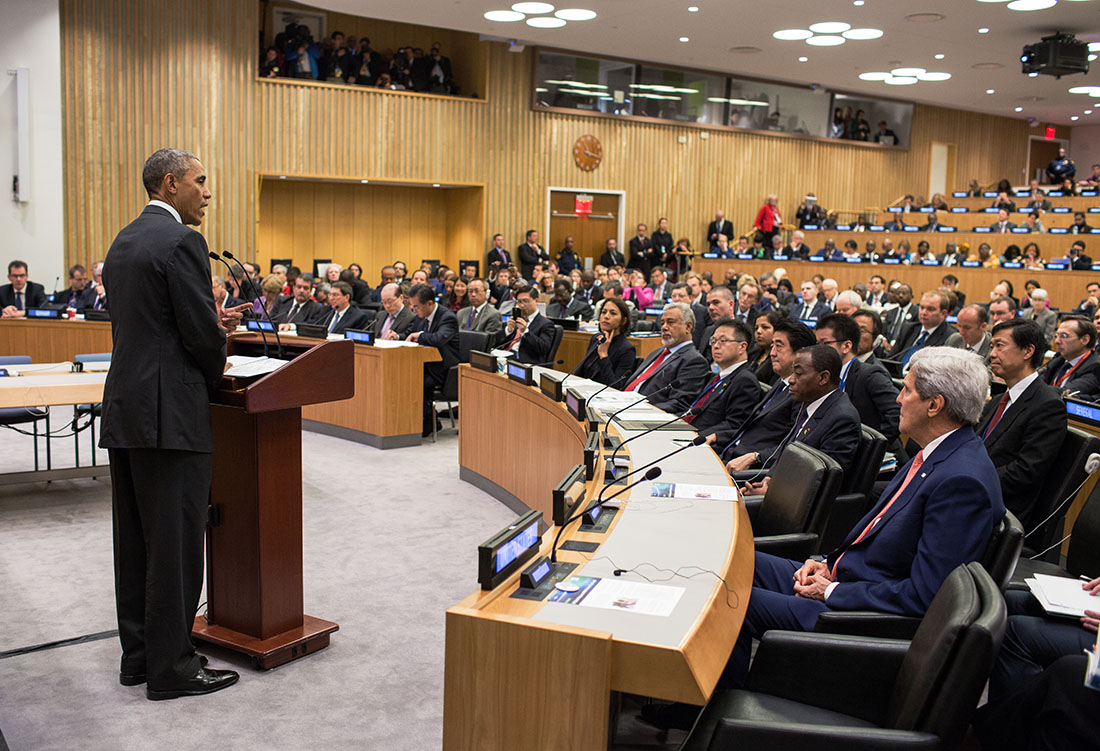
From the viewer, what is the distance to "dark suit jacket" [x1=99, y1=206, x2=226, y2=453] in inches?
110

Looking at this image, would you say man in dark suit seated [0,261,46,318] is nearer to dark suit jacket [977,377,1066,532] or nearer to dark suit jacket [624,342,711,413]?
dark suit jacket [624,342,711,413]

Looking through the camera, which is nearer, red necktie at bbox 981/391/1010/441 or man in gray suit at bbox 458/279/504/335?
red necktie at bbox 981/391/1010/441

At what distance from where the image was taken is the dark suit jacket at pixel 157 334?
280 cm

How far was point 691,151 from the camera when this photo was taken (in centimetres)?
1814

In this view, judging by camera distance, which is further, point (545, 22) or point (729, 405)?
point (545, 22)

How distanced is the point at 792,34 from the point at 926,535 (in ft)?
42.3

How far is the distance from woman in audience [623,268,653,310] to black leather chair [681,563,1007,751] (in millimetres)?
10233

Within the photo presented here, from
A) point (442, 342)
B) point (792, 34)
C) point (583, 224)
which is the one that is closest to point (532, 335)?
point (442, 342)

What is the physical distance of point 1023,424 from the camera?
3.80 meters

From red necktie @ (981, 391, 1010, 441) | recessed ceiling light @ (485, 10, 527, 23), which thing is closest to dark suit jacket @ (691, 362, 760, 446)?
red necktie @ (981, 391, 1010, 441)

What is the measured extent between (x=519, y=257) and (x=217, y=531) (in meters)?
13.1

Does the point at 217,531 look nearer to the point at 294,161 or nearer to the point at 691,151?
the point at 294,161

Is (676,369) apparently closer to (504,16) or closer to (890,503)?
(890,503)

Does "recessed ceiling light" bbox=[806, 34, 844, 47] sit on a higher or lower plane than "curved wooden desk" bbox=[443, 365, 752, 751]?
higher
